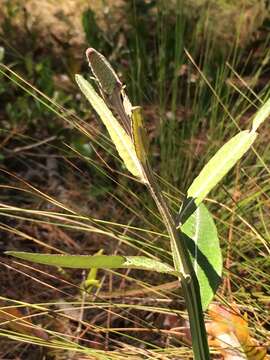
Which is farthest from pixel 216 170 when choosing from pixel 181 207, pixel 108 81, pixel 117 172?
pixel 117 172

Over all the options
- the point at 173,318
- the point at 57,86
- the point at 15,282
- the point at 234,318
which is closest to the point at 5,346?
the point at 15,282

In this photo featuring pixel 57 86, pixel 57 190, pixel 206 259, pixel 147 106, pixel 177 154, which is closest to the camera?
pixel 206 259

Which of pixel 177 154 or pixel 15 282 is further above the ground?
pixel 177 154

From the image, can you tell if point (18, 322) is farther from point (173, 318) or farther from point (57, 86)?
point (57, 86)

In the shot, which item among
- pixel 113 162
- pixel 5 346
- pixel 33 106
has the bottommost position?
pixel 5 346

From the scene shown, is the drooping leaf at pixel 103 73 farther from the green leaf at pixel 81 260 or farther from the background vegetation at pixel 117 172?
the background vegetation at pixel 117 172

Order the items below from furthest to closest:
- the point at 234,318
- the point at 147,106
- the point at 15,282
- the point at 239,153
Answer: the point at 147,106 < the point at 15,282 < the point at 234,318 < the point at 239,153

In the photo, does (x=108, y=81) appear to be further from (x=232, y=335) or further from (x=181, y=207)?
(x=232, y=335)

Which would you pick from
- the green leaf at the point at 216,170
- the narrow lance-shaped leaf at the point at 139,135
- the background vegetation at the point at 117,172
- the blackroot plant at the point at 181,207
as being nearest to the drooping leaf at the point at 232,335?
the background vegetation at the point at 117,172
